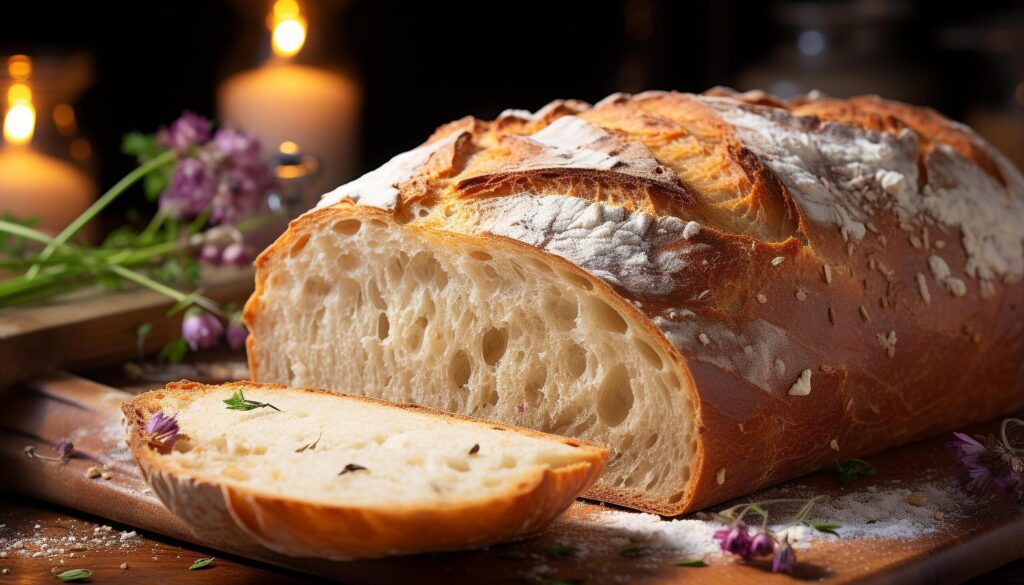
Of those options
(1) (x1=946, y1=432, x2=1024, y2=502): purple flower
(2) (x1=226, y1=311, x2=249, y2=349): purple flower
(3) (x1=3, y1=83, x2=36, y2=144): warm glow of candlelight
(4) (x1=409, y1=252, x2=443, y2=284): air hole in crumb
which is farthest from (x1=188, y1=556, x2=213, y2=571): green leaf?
(3) (x1=3, y1=83, x2=36, y2=144): warm glow of candlelight

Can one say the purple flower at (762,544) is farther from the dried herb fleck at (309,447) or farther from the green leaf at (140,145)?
the green leaf at (140,145)

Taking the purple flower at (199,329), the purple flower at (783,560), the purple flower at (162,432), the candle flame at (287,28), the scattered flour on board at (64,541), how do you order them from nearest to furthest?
the purple flower at (783,560), the purple flower at (162,432), the scattered flour on board at (64,541), the purple flower at (199,329), the candle flame at (287,28)

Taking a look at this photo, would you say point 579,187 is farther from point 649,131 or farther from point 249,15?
point 249,15

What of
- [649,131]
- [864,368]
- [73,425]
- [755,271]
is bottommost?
[73,425]

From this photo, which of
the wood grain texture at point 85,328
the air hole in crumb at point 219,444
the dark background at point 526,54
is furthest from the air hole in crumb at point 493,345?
the dark background at point 526,54

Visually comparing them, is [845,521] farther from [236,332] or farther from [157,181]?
[157,181]

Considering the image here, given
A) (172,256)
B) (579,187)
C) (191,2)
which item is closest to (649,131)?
(579,187)
